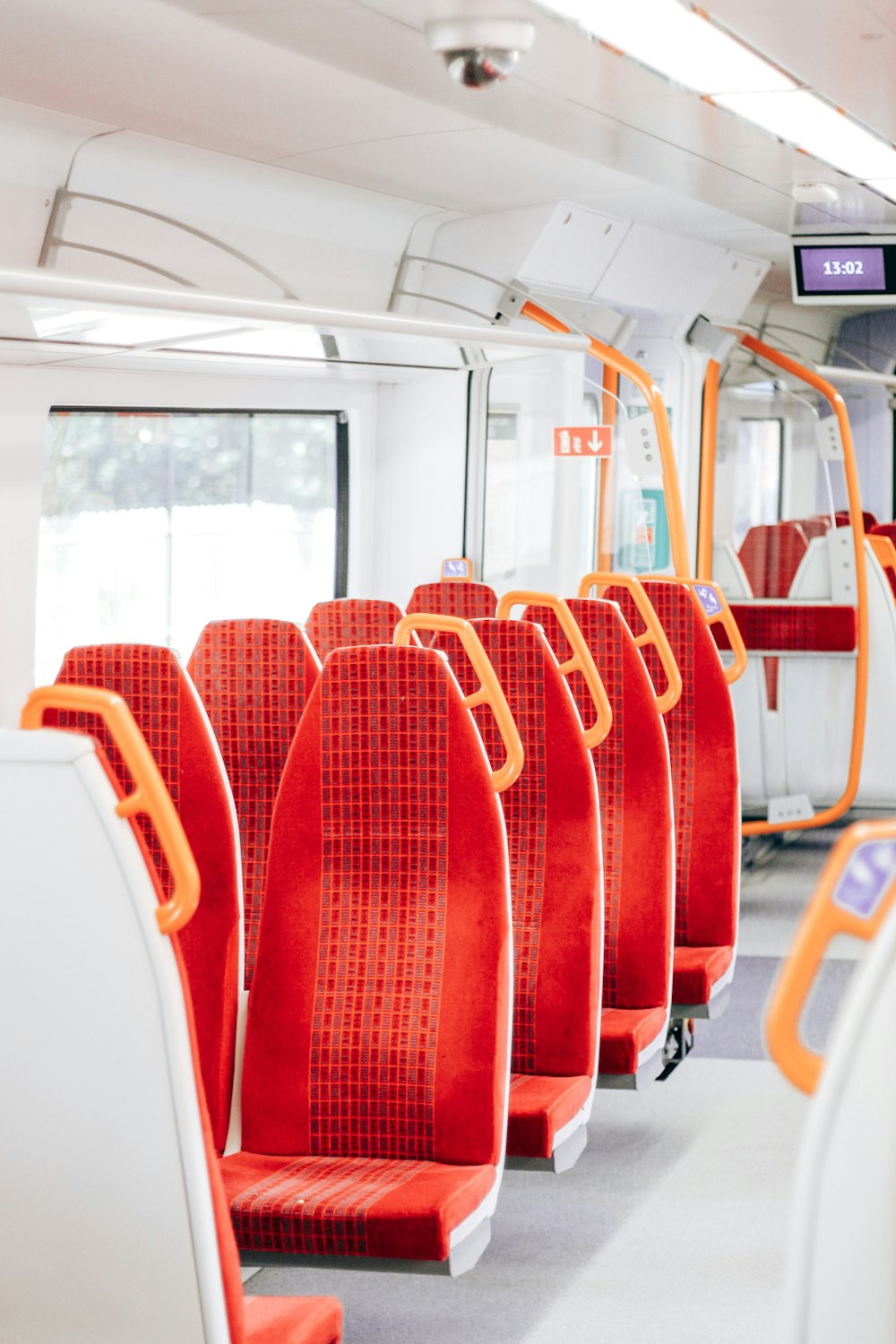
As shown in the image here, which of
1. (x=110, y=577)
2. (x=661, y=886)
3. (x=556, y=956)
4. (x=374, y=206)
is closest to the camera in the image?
(x=556, y=956)

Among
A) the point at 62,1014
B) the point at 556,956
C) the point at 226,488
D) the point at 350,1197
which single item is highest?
the point at 226,488

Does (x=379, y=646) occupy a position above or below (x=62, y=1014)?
above

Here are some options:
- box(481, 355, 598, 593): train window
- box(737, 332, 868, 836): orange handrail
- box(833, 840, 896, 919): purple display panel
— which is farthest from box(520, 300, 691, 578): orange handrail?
box(833, 840, 896, 919): purple display panel

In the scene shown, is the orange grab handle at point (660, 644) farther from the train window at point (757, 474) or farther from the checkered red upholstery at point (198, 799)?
the train window at point (757, 474)

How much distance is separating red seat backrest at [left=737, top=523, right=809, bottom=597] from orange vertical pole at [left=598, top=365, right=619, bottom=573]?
71 centimetres

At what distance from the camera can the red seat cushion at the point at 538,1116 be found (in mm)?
2678

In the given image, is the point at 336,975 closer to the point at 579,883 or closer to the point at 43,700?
the point at 579,883

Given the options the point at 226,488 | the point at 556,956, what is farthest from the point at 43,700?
the point at 226,488

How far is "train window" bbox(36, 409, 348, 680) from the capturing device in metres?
4.90

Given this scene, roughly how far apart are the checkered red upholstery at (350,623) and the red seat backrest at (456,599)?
0.28m

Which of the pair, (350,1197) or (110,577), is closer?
(350,1197)

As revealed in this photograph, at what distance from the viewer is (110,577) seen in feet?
16.7

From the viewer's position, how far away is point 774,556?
289 inches

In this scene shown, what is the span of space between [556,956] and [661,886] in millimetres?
492
